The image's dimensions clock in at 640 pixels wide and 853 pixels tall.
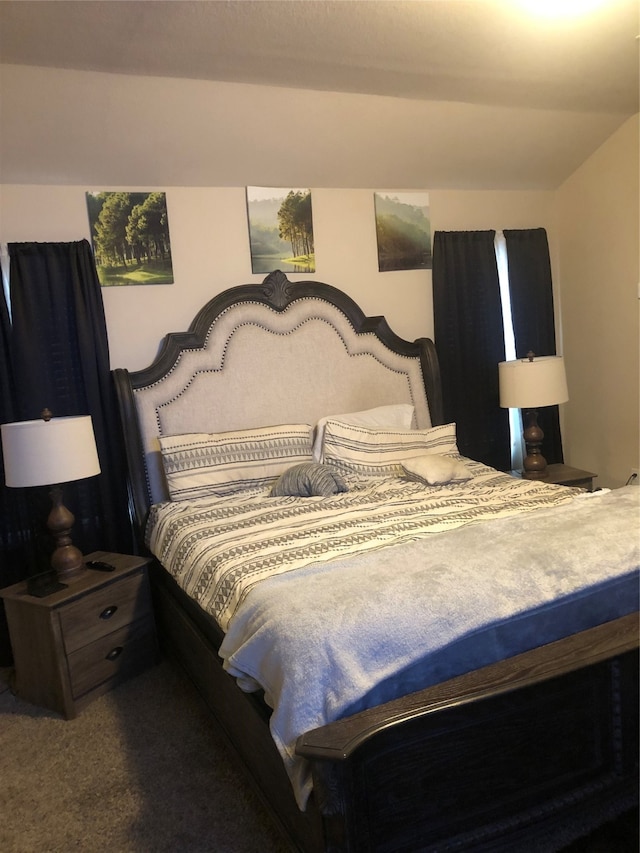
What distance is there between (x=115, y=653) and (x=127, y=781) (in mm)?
687

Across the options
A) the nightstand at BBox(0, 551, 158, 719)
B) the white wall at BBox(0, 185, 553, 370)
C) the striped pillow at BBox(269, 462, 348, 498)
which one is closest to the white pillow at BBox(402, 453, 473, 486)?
the striped pillow at BBox(269, 462, 348, 498)

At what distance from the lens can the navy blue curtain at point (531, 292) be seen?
4.05 metres

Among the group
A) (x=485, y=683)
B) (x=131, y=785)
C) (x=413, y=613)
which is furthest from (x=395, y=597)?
(x=131, y=785)

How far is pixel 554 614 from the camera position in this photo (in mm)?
1671

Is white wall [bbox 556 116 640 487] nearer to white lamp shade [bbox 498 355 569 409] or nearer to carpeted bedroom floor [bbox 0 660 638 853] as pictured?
white lamp shade [bbox 498 355 569 409]

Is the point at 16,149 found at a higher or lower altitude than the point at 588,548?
higher

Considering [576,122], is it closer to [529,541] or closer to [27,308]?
[529,541]

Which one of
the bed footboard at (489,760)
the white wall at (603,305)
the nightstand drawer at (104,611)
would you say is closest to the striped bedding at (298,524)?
the nightstand drawer at (104,611)

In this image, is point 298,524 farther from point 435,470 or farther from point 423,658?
point 423,658

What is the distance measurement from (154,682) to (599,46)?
3232 millimetres

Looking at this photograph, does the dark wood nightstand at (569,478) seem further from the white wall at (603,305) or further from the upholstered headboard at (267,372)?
the upholstered headboard at (267,372)

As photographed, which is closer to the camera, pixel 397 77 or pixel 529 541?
pixel 529 541

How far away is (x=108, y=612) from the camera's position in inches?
107

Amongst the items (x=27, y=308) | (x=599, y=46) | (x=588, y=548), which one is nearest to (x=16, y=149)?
(x=27, y=308)
